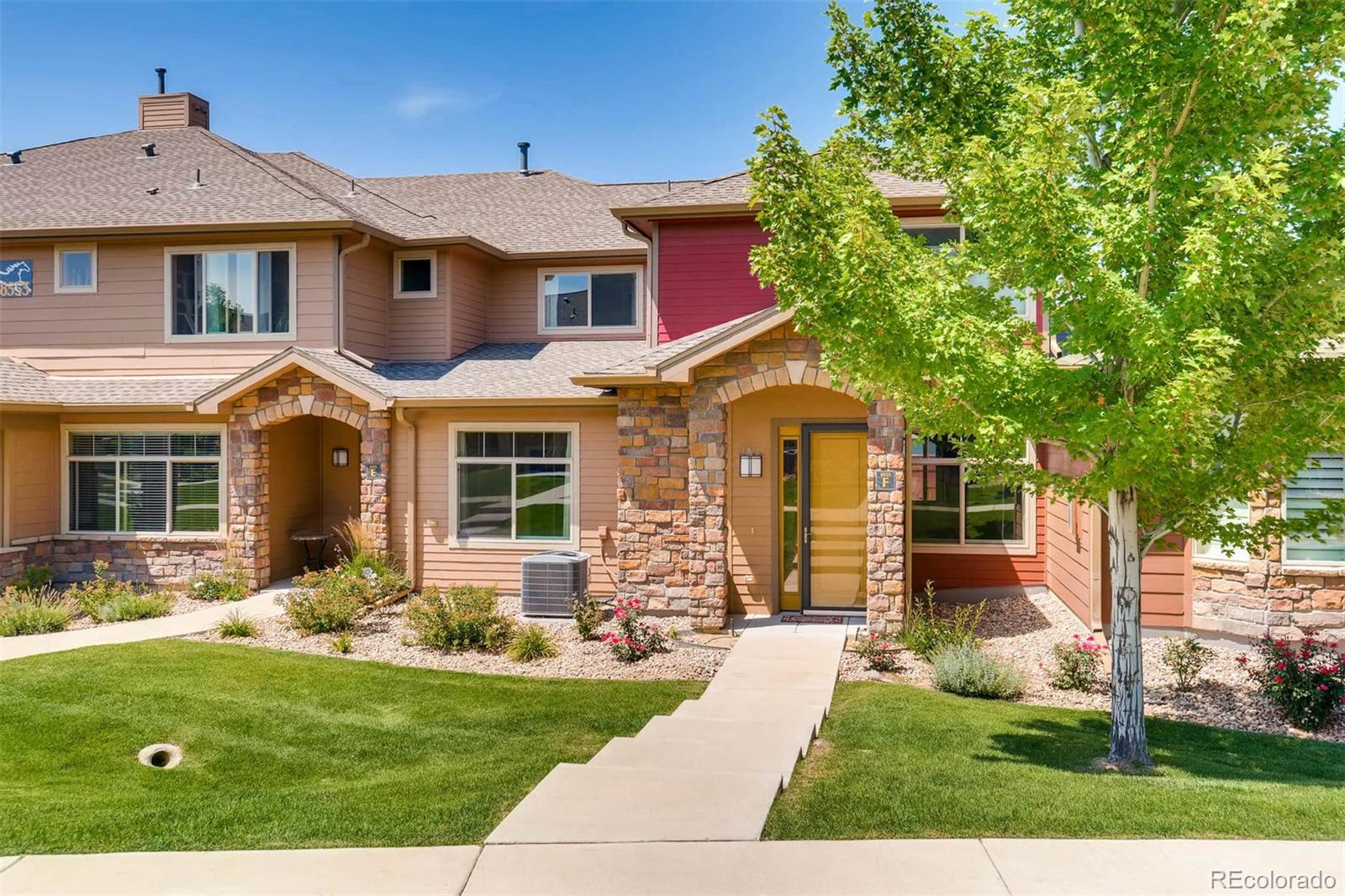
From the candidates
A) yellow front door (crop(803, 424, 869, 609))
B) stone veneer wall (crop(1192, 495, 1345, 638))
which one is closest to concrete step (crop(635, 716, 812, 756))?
yellow front door (crop(803, 424, 869, 609))

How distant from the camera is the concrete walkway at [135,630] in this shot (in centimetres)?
1055

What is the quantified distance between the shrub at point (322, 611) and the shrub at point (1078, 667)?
8.19 meters

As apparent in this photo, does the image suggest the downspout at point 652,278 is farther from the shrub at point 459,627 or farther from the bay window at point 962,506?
the shrub at point 459,627

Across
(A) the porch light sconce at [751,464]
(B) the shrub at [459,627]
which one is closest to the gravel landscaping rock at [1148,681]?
(A) the porch light sconce at [751,464]

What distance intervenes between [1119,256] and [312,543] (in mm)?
13113

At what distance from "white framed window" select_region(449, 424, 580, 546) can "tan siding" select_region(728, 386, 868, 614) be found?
9.03ft

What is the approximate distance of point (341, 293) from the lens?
14.6 metres

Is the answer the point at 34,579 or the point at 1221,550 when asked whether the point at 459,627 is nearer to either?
the point at 34,579

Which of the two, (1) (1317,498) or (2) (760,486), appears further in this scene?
(2) (760,486)

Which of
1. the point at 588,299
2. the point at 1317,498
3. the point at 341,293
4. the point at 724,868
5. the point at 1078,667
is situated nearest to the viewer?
the point at 724,868

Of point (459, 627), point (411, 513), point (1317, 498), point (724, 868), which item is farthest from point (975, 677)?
point (411, 513)

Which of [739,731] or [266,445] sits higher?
[266,445]

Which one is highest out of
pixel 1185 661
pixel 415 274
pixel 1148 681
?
pixel 415 274

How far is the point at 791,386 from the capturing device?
12.1m
